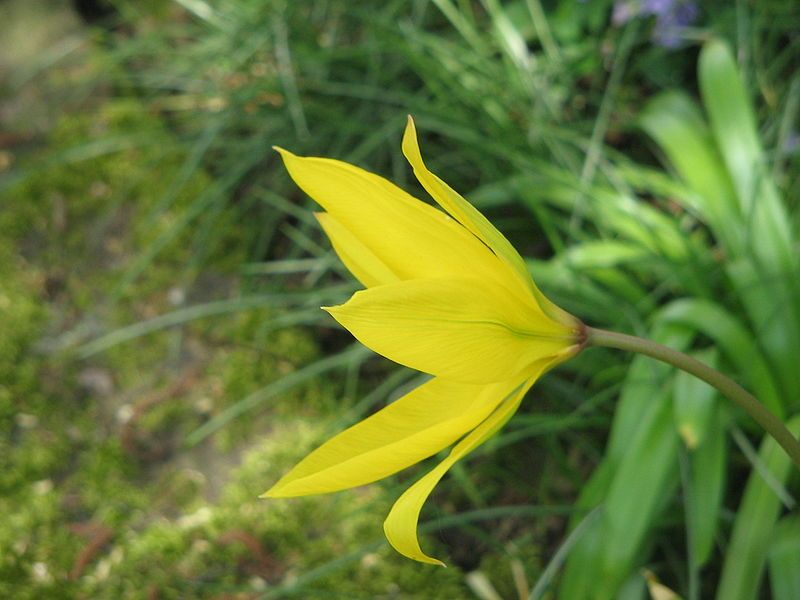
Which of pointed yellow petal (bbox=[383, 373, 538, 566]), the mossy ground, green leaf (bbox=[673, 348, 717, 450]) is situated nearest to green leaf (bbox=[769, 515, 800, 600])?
green leaf (bbox=[673, 348, 717, 450])

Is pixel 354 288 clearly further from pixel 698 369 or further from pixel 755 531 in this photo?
pixel 698 369

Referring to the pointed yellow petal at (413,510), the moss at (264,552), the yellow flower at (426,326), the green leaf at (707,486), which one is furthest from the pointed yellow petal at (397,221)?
the moss at (264,552)

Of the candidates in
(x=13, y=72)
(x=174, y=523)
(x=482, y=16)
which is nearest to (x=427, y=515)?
(x=174, y=523)

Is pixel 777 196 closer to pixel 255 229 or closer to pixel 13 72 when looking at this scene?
pixel 255 229

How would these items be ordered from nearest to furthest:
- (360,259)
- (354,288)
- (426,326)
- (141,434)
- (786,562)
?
(426,326), (360,259), (786,562), (354,288), (141,434)

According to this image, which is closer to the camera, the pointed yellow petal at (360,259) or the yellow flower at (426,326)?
the yellow flower at (426,326)

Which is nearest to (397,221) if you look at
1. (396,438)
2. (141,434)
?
(396,438)

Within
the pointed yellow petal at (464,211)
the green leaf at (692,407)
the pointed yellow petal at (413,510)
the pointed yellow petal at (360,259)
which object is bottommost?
the green leaf at (692,407)

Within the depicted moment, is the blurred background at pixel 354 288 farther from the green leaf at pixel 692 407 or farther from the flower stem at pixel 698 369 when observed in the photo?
the flower stem at pixel 698 369
